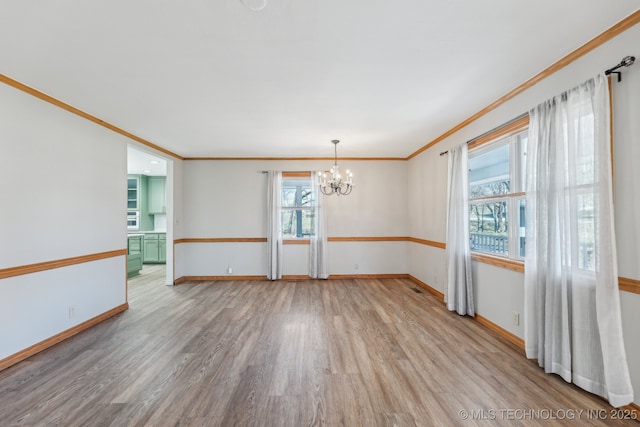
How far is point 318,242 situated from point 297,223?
0.65 metres

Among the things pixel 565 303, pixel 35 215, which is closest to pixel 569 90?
pixel 565 303

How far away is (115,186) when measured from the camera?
12.5ft

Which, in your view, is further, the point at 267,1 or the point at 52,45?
the point at 52,45

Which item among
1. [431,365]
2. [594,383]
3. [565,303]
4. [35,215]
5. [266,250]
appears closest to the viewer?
[594,383]

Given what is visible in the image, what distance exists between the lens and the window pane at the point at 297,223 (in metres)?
5.85

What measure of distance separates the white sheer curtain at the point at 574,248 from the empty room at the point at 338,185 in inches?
0.6

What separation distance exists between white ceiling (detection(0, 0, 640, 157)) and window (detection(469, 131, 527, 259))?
0.64 m

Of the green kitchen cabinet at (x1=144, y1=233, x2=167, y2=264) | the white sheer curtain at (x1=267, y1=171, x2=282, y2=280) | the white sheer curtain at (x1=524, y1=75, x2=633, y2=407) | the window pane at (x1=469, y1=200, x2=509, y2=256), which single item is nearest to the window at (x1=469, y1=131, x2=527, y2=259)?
the window pane at (x1=469, y1=200, x2=509, y2=256)

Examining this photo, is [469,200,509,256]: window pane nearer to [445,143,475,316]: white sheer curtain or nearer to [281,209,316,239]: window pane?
[445,143,475,316]: white sheer curtain

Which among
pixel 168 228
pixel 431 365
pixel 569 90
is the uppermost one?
pixel 569 90

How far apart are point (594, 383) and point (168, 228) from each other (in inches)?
244

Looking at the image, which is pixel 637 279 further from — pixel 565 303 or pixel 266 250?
pixel 266 250

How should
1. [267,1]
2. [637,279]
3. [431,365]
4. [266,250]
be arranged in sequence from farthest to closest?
1. [266,250]
2. [431,365]
3. [637,279]
4. [267,1]

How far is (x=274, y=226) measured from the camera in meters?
5.62
